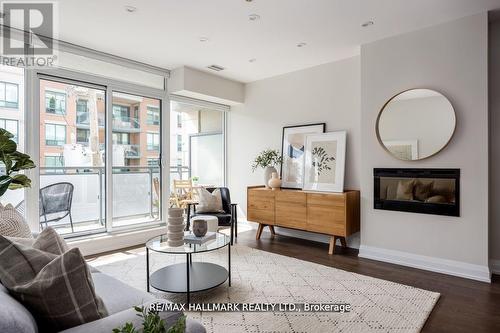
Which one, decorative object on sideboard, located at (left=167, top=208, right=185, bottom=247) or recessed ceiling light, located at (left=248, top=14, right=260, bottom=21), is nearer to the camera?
decorative object on sideboard, located at (left=167, top=208, right=185, bottom=247)

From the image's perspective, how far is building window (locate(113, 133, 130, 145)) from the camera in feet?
14.9

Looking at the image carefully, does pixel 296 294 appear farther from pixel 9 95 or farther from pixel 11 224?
pixel 9 95

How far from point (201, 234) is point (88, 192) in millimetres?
2378

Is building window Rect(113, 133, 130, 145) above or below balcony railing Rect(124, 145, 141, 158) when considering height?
above

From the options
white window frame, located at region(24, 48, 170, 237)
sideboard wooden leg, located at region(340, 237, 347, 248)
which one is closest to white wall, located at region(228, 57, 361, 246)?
sideboard wooden leg, located at region(340, 237, 347, 248)

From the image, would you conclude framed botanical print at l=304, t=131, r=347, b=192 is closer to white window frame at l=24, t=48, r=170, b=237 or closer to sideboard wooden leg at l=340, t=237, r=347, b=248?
sideboard wooden leg at l=340, t=237, r=347, b=248

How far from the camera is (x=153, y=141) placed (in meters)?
4.99

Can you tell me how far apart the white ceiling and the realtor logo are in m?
0.16

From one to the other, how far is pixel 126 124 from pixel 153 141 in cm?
51

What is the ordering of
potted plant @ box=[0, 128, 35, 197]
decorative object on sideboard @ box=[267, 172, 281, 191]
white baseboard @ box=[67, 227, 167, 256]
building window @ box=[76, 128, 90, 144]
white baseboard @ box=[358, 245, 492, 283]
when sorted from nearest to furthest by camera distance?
potted plant @ box=[0, 128, 35, 197]
white baseboard @ box=[358, 245, 492, 283]
white baseboard @ box=[67, 227, 167, 256]
building window @ box=[76, 128, 90, 144]
decorative object on sideboard @ box=[267, 172, 281, 191]

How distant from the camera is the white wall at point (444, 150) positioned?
10.3ft

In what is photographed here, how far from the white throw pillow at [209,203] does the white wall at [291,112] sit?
44.1 inches

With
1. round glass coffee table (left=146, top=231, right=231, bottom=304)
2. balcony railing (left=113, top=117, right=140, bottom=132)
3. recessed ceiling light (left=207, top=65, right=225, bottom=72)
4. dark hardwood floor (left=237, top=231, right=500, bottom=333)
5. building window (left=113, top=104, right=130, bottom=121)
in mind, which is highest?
recessed ceiling light (left=207, top=65, right=225, bottom=72)

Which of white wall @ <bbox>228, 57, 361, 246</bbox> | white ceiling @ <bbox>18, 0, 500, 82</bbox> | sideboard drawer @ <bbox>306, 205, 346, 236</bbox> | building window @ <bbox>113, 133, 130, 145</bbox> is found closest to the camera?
white ceiling @ <bbox>18, 0, 500, 82</bbox>
